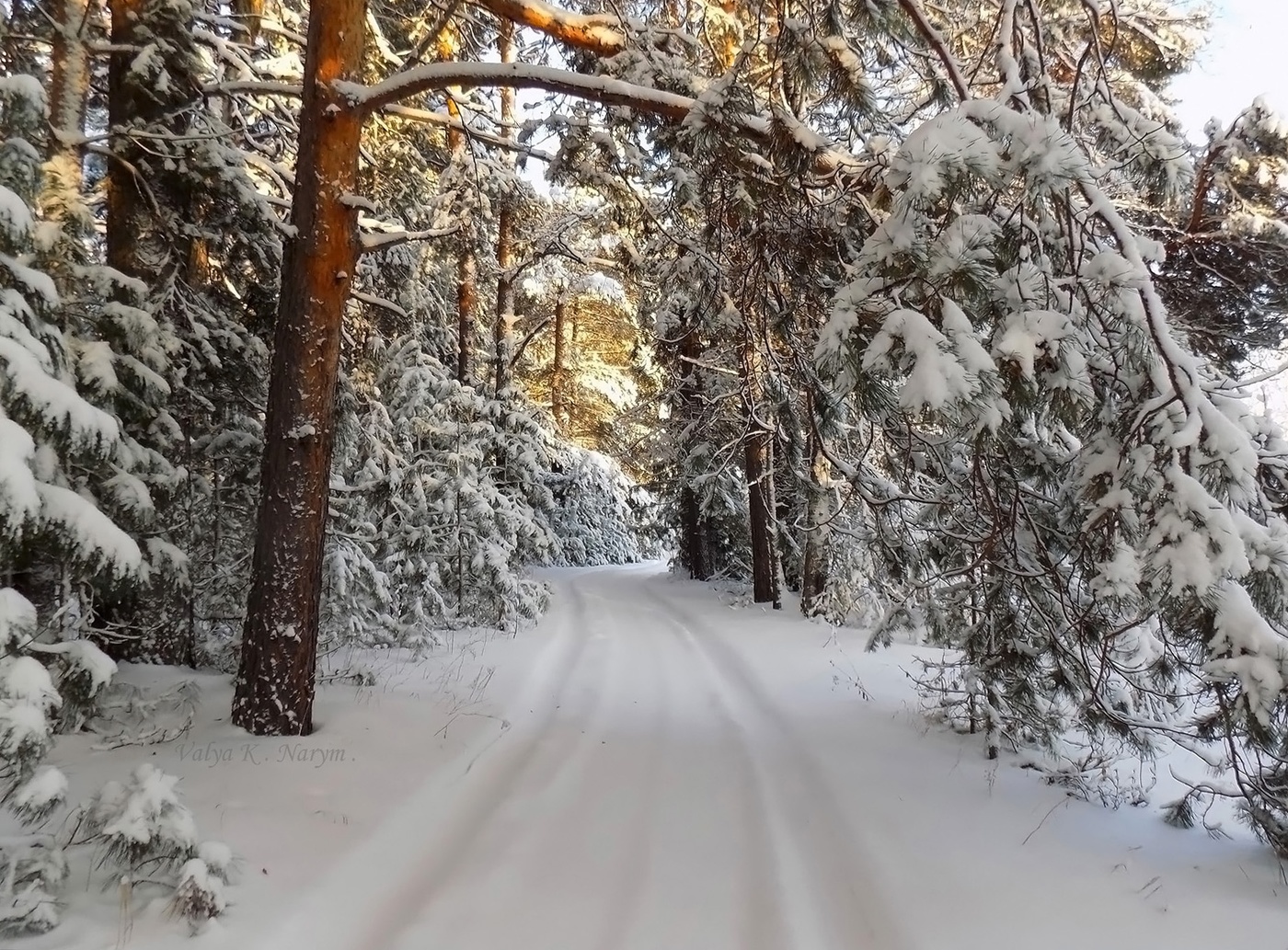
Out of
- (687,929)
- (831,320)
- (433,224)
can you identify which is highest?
(433,224)

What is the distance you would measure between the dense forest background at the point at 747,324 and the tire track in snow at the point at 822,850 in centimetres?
144

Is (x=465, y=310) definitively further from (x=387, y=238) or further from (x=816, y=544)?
(x=387, y=238)

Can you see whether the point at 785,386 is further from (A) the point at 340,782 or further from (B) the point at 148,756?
(B) the point at 148,756

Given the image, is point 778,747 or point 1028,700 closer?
point 1028,700

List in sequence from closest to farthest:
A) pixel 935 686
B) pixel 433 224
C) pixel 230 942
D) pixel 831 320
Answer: pixel 230 942, pixel 831 320, pixel 935 686, pixel 433 224

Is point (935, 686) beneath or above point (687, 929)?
above

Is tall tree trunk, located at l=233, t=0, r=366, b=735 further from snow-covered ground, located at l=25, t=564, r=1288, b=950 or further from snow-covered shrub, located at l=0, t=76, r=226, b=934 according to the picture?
snow-covered shrub, located at l=0, t=76, r=226, b=934

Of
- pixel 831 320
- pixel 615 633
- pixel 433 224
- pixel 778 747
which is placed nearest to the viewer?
pixel 831 320

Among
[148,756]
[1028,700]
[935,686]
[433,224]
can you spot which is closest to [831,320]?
[1028,700]

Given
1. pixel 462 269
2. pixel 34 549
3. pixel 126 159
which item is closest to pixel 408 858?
pixel 34 549

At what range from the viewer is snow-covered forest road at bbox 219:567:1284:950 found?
3059mm

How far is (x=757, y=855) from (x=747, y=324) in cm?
352

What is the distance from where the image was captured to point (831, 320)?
10.2 feet

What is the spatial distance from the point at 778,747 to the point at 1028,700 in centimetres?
190
